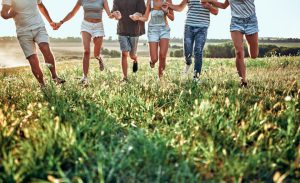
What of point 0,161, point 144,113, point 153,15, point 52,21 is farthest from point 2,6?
point 0,161

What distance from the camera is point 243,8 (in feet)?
26.2

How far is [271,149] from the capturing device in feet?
12.9

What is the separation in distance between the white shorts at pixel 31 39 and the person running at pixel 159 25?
2.19 m

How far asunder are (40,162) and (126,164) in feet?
2.50

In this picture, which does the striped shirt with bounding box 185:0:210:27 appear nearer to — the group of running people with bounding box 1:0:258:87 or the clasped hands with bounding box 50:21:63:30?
the group of running people with bounding box 1:0:258:87

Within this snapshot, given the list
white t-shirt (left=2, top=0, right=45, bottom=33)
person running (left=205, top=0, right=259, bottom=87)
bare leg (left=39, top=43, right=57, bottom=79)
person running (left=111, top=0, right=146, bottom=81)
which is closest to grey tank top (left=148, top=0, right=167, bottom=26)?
person running (left=111, top=0, right=146, bottom=81)

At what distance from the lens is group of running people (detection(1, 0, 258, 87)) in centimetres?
812

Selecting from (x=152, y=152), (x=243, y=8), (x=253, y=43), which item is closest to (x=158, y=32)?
(x=243, y=8)

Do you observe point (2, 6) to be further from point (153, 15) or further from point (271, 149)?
point (271, 149)

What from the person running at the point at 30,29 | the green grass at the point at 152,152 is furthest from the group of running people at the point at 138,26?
the green grass at the point at 152,152

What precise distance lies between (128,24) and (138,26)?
0.31m

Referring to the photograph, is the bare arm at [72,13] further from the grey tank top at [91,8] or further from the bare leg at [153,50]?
the bare leg at [153,50]

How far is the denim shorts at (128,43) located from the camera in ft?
33.2

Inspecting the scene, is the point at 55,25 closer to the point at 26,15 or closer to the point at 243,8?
the point at 26,15
